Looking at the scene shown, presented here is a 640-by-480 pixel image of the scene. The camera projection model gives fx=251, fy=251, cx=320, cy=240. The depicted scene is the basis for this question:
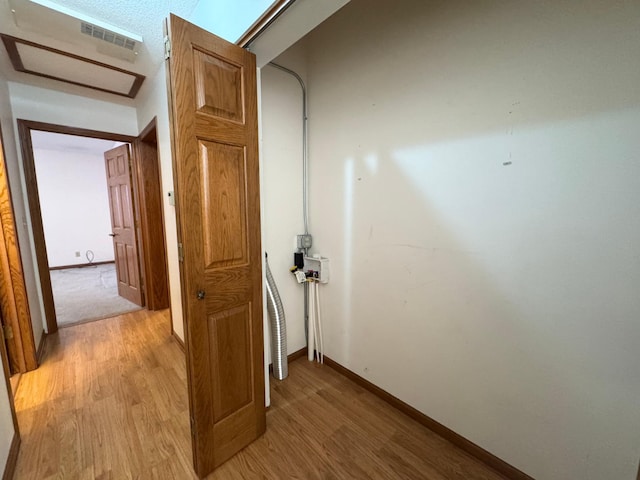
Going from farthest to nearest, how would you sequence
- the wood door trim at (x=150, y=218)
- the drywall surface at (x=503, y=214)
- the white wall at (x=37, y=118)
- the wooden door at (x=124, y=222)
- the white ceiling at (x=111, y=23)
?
the wooden door at (x=124, y=222), the wood door trim at (x=150, y=218), the white wall at (x=37, y=118), the white ceiling at (x=111, y=23), the drywall surface at (x=503, y=214)

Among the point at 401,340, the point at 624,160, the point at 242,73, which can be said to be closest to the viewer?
the point at 624,160

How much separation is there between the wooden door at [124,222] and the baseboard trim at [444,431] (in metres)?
3.02

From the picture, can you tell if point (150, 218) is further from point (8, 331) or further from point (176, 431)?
point (176, 431)

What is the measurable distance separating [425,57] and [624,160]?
101 centimetres

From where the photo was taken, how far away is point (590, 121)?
3.18 feet

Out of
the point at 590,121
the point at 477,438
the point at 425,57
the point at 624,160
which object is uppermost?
the point at 425,57

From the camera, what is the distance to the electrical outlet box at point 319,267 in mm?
2061

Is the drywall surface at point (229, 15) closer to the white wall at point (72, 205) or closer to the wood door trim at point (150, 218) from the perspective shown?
the wood door trim at point (150, 218)

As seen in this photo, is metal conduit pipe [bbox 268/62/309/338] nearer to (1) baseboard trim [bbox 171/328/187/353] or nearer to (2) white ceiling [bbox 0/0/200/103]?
(2) white ceiling [bbox 0/0/200/103]

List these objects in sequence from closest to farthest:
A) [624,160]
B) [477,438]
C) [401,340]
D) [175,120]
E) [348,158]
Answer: [624,160] < [175,120] < [477,438] < [401,340] < [348,158]

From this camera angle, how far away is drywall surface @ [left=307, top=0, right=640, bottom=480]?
37.8 inches

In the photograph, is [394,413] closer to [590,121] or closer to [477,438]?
[477,438]

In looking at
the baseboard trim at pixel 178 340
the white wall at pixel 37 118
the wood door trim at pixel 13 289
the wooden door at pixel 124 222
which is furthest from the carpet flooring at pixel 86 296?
the baseboard trim at pixel 178 340

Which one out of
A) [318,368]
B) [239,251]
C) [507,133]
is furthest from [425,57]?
[318,368]
